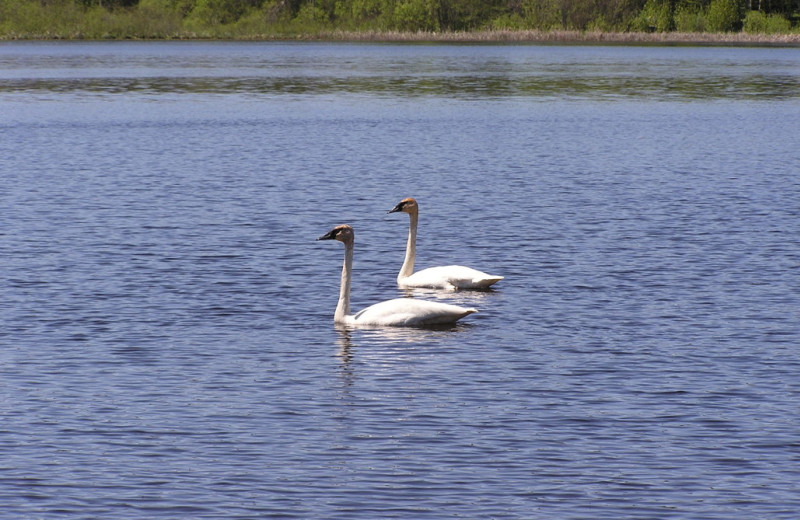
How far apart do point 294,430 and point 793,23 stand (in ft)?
522

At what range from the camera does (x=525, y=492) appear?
38.3 ft

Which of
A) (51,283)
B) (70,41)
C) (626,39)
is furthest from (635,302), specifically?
(70,41)

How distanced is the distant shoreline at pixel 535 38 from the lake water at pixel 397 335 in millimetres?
111545

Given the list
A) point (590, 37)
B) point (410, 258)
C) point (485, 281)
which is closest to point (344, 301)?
point (485, 281)

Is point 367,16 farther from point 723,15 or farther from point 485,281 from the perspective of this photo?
point 485,281

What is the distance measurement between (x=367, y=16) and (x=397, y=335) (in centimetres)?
17029

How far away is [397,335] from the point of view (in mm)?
17734

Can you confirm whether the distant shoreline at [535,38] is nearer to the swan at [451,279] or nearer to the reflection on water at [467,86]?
the reflection on water at [467,86]

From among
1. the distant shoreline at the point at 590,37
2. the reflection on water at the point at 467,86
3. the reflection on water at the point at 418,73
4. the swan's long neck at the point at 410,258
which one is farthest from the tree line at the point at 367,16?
the swan's long neck at the point at 410,258

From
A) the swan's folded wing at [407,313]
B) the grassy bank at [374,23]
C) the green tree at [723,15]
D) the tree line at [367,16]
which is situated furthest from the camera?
the tree line at [367,16]

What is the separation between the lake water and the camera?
1195 cm

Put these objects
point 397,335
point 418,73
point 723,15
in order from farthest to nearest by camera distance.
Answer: point 723,15 < point 418,73 < point 397,335

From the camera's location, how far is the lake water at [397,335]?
→ 12.0 meters

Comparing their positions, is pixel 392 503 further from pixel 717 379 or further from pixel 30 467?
pixel 717 379
